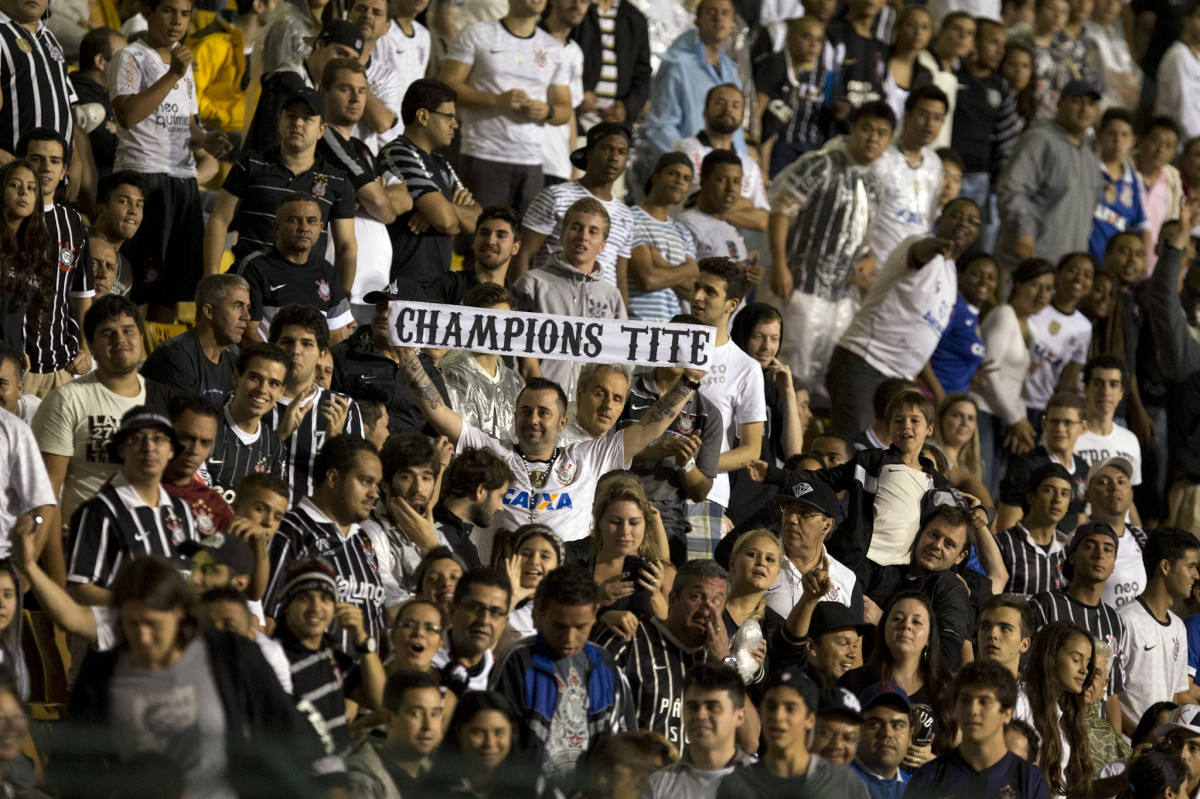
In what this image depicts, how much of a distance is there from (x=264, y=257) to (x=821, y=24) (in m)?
5.44

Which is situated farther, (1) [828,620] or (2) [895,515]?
(2) [895,515]

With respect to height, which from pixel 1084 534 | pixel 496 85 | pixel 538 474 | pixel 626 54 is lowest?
pixel 1084 534

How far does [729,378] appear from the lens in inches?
353

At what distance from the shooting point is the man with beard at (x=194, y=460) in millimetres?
6539

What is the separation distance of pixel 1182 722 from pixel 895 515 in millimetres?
1539

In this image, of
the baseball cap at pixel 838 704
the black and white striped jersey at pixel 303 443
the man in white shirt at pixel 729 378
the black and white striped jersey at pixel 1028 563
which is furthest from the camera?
the black and white striped jersey at pixel 1028 563

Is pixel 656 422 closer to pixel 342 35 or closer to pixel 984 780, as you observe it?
pixel 984 780

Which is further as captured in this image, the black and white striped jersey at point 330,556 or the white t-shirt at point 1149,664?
the white t-shirt at point 1149,664

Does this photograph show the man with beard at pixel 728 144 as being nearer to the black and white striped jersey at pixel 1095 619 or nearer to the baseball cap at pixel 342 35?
the baseball cap at pixel 342 35

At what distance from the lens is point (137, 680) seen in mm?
5117

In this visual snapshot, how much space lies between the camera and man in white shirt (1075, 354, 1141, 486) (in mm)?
10656

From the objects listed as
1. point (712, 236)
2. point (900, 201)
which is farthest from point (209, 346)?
point (900, 201)

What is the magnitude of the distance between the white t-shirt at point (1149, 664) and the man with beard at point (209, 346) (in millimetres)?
4263

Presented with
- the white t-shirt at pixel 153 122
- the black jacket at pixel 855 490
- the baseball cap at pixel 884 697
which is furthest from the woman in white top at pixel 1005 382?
the white t-shirt at pixel 153 122
